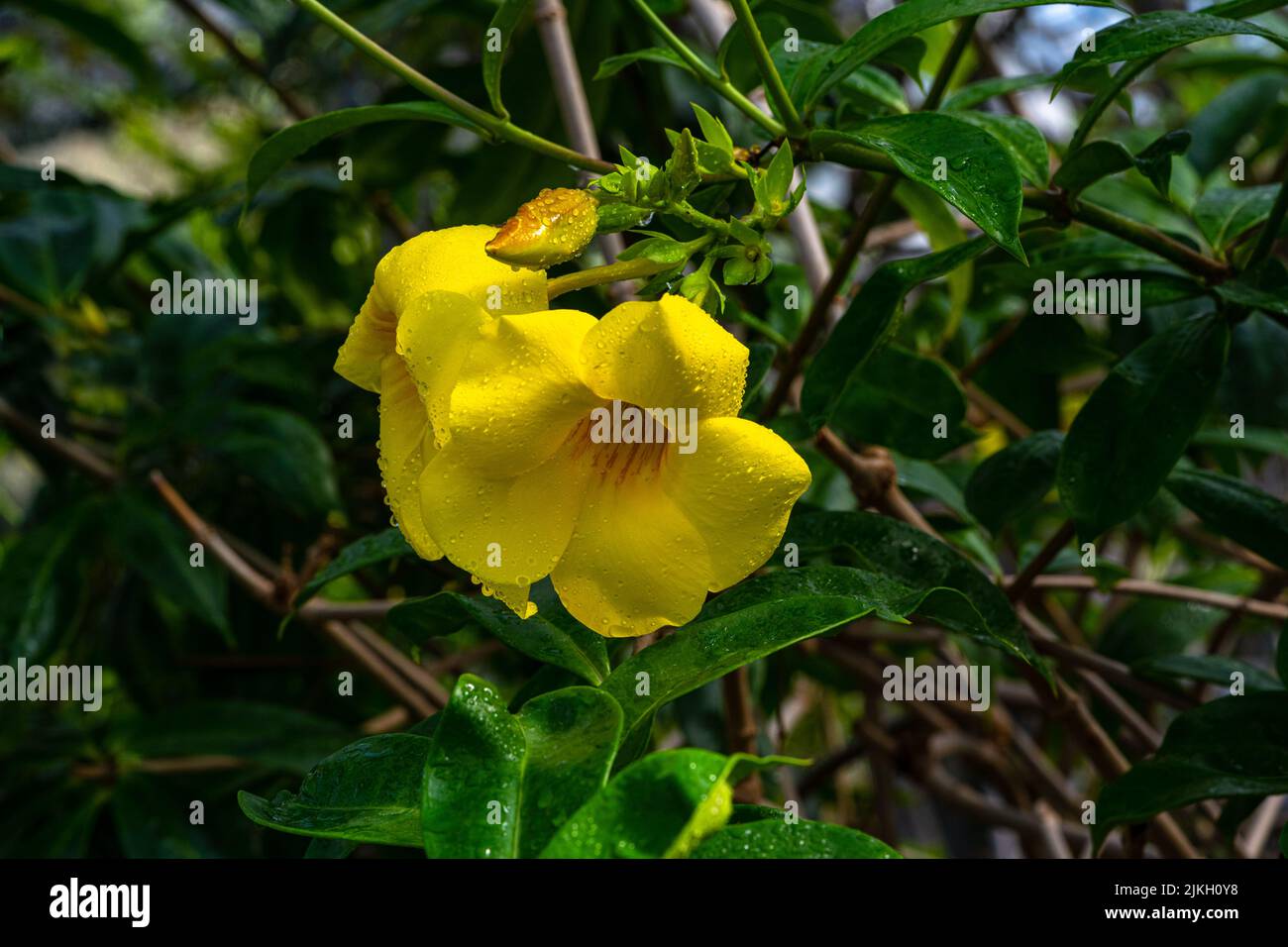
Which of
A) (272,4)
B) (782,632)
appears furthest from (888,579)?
(272,4)

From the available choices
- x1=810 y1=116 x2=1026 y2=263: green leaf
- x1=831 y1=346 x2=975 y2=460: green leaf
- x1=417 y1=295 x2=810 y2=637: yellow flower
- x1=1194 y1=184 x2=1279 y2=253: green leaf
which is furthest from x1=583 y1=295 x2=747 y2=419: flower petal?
x1=1194 y1=184 x2=1279 y2=253: green leaf

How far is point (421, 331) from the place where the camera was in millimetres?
483

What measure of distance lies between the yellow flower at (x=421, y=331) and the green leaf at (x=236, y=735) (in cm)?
61

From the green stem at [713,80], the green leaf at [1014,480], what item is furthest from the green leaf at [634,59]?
the green leaf at [1014,480]

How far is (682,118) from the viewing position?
1.25 metres

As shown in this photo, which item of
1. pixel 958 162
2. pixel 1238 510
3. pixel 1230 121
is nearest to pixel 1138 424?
pixel 1238 510

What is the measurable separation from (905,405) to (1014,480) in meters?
0.10

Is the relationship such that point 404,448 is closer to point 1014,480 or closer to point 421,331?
point 421,331

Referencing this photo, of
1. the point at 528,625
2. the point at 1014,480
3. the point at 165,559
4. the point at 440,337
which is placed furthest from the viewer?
the point at 165,559

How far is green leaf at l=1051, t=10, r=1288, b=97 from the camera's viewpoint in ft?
1.81

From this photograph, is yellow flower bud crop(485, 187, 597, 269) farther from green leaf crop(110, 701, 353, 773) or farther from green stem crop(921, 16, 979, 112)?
green leaf crop(110, 701, 353, 773)

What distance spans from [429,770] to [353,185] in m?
1.11

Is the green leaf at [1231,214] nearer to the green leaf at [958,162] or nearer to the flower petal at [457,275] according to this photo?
the green leaf at [958,162]
